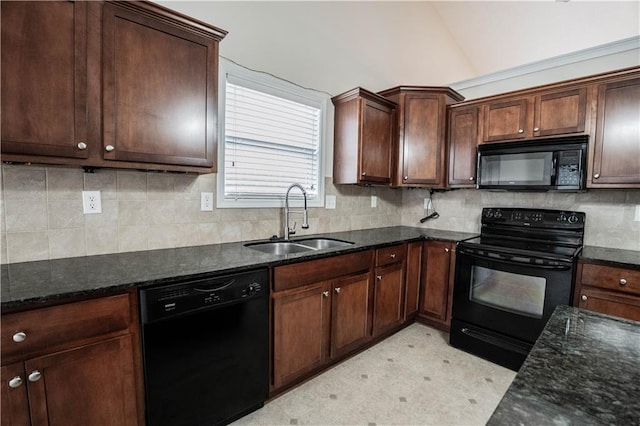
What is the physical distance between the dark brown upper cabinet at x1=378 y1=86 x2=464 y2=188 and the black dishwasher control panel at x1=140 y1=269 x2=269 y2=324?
1999 millimetres

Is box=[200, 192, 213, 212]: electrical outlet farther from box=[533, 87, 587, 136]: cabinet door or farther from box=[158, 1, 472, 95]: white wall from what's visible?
box=[533, 87, 587, 136]: cabinet door

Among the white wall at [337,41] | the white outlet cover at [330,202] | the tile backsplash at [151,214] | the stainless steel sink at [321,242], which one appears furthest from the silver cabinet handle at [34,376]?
the white outlet cover at [330,202]

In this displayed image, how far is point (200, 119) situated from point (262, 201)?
859 mm

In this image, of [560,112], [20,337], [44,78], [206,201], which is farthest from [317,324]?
[560,112]

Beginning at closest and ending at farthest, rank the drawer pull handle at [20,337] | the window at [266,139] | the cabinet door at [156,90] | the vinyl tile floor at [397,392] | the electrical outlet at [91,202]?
the drawer pull handle at [20,337] < the cabinet door at [156,90] < the electrical outlet at [91,202] < the vinyl tile floor at [397,392] < the window at [266,139]

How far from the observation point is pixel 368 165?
2818mm

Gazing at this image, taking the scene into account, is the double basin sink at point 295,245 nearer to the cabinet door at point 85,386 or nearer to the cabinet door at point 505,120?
the cabinet door at point 85,386

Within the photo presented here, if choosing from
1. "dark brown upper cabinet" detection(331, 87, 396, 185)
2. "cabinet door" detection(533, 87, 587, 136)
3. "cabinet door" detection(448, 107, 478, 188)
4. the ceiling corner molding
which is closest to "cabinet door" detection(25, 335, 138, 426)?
"dark brown upper cabinet" detection(331, 87, 396, 185)

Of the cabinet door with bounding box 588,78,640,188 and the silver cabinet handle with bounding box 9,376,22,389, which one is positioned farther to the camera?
the cabinet door with bounding box 588,78,640,188

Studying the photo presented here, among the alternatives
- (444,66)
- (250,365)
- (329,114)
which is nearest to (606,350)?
(250,365)

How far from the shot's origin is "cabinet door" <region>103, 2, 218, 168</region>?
4.75 ft

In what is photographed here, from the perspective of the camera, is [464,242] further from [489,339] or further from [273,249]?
[273,249]

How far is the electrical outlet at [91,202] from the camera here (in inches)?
65.2

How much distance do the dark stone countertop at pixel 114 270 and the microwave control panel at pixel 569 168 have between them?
1804 millimetres
